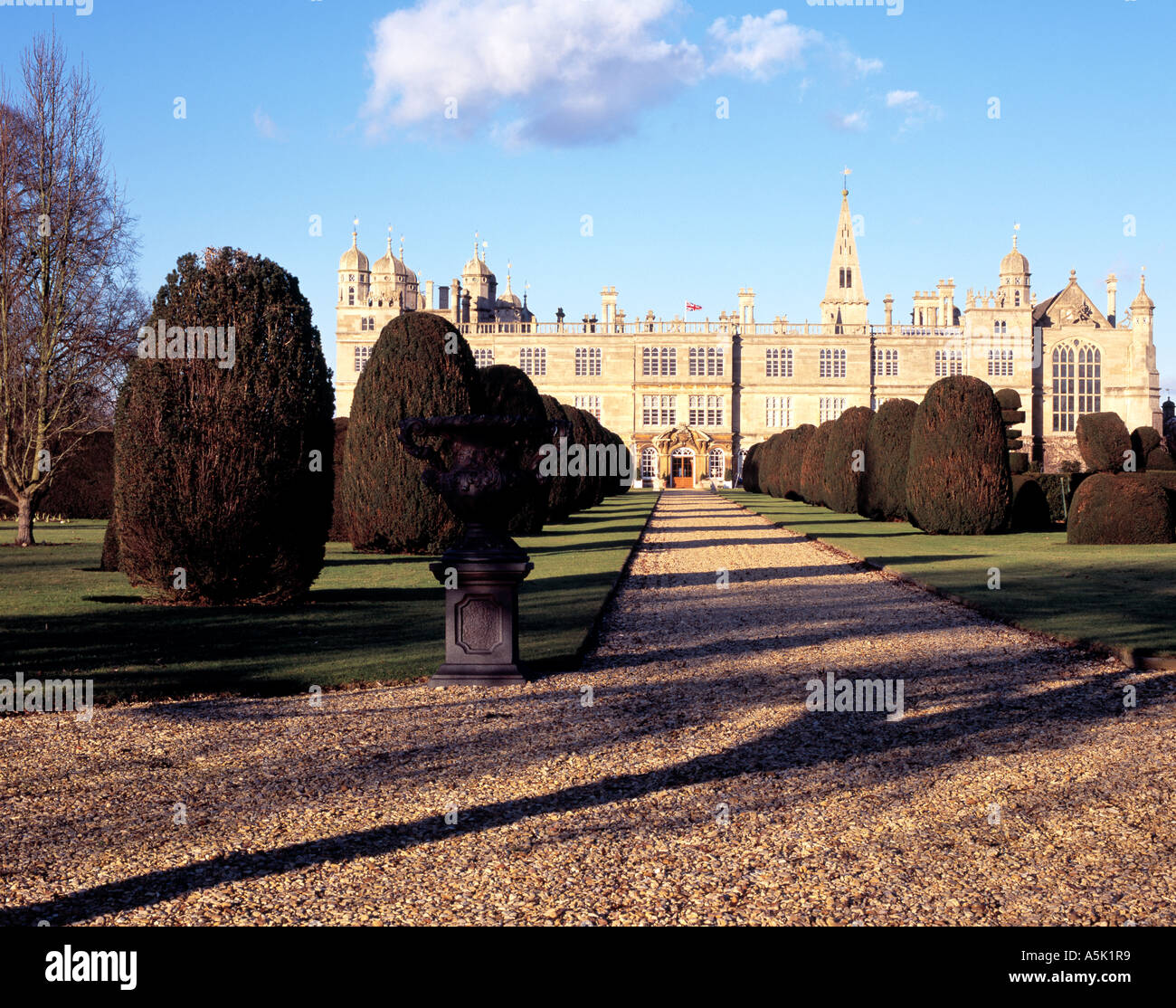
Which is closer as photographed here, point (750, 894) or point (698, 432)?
point (750, 894)

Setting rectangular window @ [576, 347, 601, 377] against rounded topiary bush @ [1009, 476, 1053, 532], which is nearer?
rounded topiary bush @ [1009, 476, 1053, 532]

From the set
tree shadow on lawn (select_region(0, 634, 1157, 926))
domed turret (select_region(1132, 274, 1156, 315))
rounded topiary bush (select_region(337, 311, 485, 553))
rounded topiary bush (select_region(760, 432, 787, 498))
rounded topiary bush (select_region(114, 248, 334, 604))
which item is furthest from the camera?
domed turret (select_region(1132, 274, 1156, 315))

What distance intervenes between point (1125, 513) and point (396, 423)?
12.5 m

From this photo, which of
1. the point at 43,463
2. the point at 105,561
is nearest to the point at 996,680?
the point at 105,561

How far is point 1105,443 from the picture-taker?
25.0 m

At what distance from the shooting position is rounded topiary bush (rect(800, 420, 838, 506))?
37378 mm

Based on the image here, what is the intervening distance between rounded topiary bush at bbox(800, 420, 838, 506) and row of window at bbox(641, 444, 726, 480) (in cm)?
3337

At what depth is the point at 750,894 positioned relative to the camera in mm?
3584

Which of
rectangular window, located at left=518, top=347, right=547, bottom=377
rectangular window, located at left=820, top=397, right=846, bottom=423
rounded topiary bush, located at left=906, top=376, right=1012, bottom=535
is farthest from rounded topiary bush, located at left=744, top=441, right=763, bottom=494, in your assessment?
rounded topiary bush, located at left=906, top=376, right=1012, bottom=535

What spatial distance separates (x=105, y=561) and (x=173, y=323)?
441 centimetres

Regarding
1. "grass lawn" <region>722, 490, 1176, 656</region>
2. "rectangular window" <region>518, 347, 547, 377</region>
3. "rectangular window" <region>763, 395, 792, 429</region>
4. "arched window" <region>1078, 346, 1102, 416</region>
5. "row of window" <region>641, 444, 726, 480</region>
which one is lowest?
"grass lawn" <region>722, 490, 1176, 656</region>

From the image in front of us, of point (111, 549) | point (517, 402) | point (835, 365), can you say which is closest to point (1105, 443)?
point (517, 402)

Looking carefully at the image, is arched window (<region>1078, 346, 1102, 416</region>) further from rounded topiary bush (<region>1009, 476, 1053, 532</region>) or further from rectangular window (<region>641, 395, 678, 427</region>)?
rounded topiary bush (<region>1009, 476, 1053, 532</region>)
